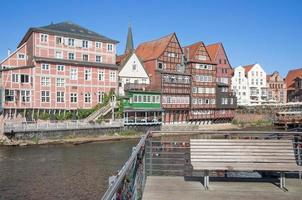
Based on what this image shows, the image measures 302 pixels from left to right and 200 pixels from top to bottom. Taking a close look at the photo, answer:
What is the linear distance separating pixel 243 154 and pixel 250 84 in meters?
73.5

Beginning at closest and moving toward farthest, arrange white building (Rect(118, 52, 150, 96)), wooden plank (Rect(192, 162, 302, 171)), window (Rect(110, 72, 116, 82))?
1. wooden plank (Rect(192, 162, 302, 171))
2. window (Rect(110, 72, 116, 82))
3. white building (Rect(118, 52, 150, 96))

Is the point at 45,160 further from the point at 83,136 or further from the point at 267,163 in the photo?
the point at 267,163

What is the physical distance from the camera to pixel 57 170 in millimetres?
21672

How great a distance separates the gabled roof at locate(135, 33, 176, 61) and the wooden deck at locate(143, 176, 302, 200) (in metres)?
45.2

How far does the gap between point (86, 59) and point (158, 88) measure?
1106 cm

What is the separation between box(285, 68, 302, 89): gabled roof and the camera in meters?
91.5

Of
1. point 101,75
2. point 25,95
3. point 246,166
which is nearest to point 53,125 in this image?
point 25,95

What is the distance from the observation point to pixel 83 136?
3847cm

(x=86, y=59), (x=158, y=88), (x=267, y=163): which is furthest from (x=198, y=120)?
(x=267, y=163)

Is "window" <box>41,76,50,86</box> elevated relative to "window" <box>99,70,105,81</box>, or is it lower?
lower

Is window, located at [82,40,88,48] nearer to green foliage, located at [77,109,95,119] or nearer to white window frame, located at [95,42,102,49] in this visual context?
white window frame, located at [95,42,102,49]

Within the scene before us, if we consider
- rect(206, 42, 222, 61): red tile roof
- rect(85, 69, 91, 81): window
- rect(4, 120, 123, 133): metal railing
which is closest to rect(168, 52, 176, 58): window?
rect(206, 42, 222, 61): red tile roof

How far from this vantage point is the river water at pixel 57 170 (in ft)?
53.9

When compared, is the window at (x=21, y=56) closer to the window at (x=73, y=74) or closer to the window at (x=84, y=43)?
the window at (x=73, y=74)
